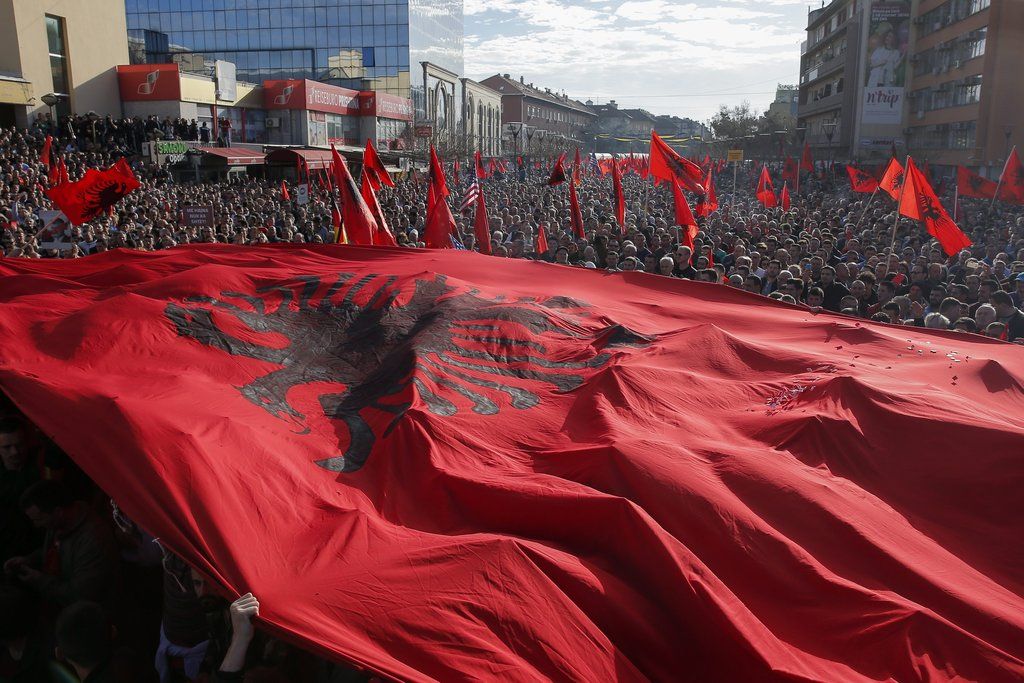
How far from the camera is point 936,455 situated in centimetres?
424

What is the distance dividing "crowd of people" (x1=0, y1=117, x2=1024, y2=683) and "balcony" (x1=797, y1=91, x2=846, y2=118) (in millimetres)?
47660

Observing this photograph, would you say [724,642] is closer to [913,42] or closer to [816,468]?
[816,468]

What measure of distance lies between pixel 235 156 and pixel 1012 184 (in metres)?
29.8

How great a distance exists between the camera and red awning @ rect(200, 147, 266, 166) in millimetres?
35219

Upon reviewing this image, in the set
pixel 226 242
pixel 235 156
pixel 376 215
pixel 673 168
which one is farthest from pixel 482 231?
pixel 235 156

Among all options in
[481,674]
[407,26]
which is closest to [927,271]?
[481,674]

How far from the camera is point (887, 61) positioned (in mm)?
57562

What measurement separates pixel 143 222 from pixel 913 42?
2146 inches

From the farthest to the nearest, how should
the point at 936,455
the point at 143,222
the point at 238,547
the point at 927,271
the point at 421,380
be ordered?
1. the point at 143,222
2. the point at 927,271
3. the point at 421,380
4. the point at 936,455
5. the point at 238,547

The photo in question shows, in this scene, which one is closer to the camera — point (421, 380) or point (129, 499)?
point (129, 499)

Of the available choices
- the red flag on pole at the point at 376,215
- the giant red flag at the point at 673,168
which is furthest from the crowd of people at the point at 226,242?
the red flag on pole at the point at 376,215

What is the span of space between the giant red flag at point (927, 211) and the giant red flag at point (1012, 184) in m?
7.04

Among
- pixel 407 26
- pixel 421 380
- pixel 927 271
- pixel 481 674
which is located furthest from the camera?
pixel 407 26

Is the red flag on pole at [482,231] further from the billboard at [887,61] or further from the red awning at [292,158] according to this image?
the billboard at [887,61]
